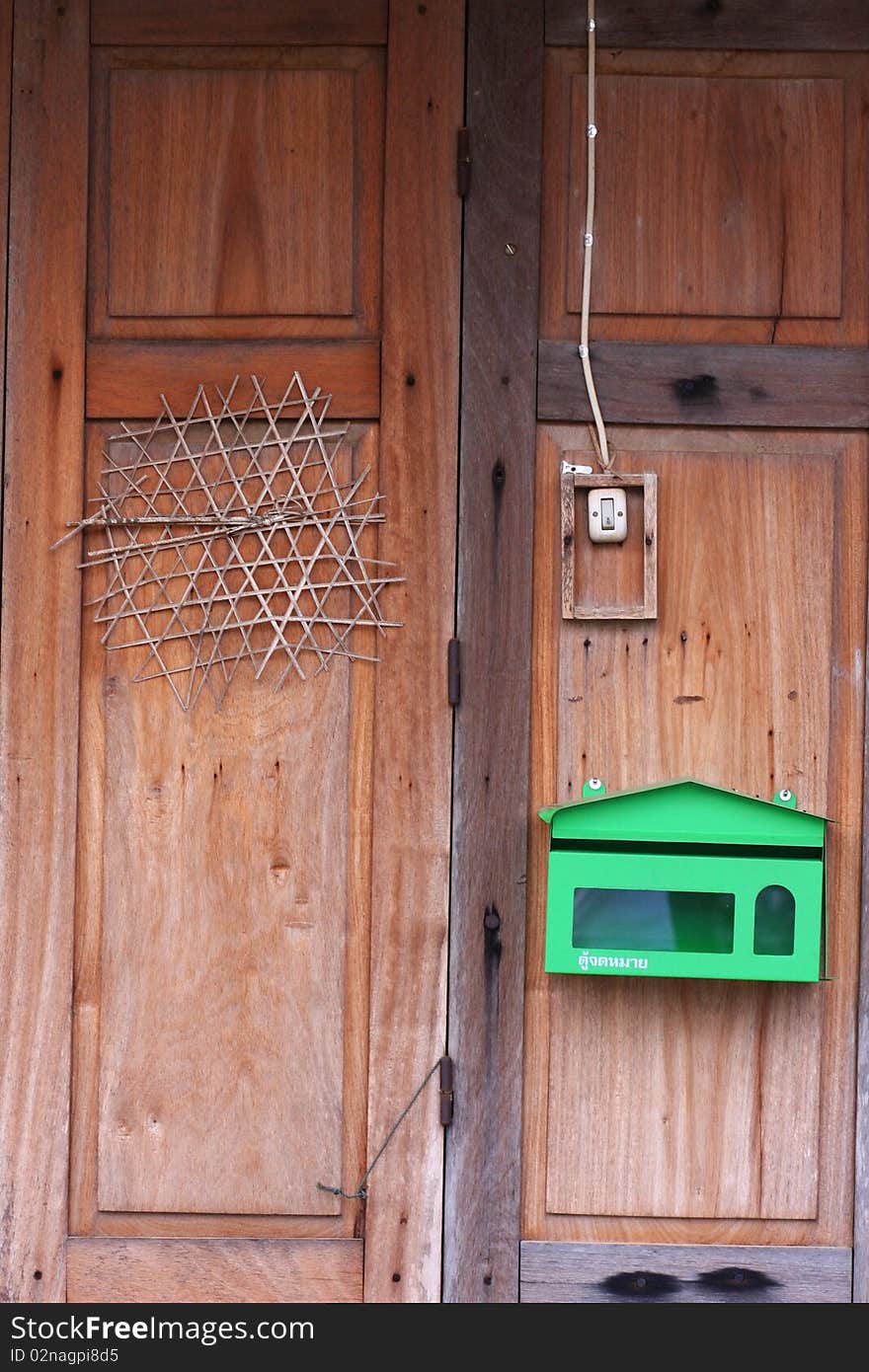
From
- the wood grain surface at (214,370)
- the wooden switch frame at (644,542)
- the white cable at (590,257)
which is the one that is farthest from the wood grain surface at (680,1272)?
the wood grain surface at (214,370)

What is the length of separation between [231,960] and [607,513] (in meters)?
1.17

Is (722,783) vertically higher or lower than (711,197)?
lower

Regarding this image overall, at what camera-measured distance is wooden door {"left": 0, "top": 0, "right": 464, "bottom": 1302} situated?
253cm

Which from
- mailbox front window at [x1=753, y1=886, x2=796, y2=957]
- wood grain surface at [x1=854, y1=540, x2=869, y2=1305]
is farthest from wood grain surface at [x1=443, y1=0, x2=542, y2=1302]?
wood grain surface at [x1=854, y1=540, x2=869, y2=1305]

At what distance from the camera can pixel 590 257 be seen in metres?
2.52

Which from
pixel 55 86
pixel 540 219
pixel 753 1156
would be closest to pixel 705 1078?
pixel 753 1156

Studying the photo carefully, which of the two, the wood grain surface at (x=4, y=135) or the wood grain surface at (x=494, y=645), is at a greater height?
the wood grain surface at (x=4, y=135)

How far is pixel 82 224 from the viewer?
2543 millimetres

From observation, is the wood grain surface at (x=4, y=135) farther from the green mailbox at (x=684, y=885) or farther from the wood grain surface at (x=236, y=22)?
the green mailbox at (x=684, y=885)

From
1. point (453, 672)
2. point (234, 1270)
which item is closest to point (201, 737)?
point (453, 672)

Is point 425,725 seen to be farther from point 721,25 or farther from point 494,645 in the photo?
point 721,25

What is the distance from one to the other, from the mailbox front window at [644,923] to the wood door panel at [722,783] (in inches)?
5.3

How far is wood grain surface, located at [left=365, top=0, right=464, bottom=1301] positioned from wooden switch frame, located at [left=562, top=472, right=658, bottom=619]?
229 millimetres

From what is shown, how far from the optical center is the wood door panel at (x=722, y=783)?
2.52 m
